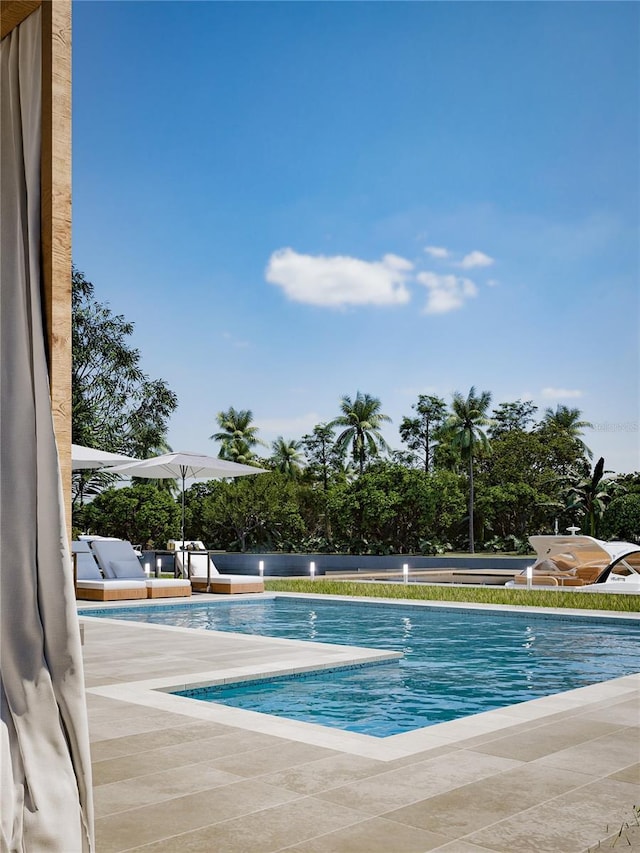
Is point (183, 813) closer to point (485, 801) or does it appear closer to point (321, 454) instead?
point (485, 801)

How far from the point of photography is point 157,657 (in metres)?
7.66

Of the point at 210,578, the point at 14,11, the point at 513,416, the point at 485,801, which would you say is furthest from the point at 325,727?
the point at 513,416

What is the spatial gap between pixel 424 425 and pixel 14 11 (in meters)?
42.4

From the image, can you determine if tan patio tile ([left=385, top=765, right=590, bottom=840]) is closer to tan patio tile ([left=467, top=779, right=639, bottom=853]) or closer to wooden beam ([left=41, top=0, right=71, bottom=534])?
tan patio tile ([left=467, top=779, right=639, bottom=853])

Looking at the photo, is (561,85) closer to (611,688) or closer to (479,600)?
(479,600)

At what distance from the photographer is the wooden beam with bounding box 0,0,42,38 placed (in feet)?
10.7

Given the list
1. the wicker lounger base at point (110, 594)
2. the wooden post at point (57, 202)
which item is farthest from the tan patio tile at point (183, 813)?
the wicker lounger base at point (110, 594)

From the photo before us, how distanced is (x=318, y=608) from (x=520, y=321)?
30641 mm

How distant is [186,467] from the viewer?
16.4 m

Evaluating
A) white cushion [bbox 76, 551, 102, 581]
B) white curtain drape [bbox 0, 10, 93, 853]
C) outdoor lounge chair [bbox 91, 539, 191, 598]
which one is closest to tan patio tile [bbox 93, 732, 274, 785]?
white curtain drape [bbox 0, 10, 93, 853]

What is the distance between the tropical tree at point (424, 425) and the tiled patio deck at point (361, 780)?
39.3 meters

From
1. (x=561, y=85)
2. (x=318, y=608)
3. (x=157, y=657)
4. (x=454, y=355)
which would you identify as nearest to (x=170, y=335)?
(x=454, y=355)

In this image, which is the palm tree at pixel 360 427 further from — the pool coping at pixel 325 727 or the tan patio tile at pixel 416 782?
the tan patio tile at pixel 416 782

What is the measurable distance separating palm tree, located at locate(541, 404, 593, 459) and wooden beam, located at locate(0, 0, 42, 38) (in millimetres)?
40293
